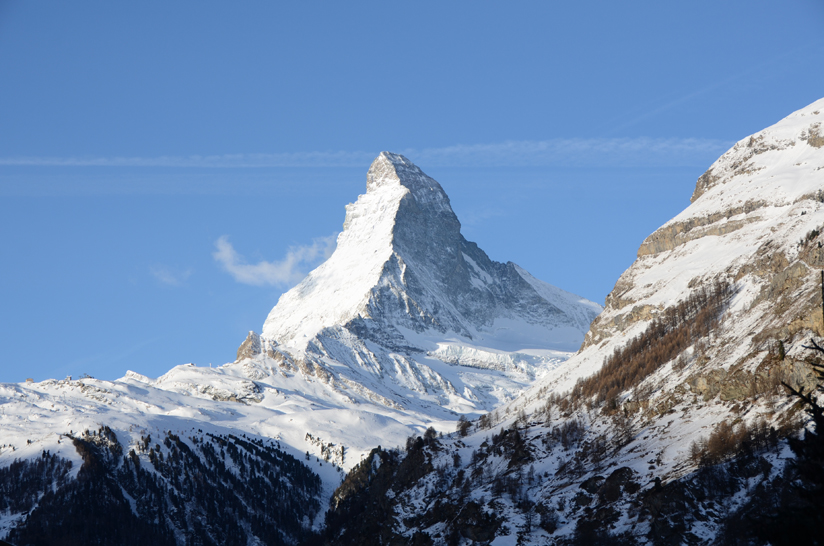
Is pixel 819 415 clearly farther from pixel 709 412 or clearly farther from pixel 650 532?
pixel 709 412

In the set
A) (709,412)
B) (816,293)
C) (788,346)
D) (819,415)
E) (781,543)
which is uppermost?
(816,293)

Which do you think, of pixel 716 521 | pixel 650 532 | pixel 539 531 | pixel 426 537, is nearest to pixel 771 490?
pixel 716 521

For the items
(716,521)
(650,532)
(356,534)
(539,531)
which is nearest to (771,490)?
(716,521)

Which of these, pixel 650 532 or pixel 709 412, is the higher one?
pixel 709 412

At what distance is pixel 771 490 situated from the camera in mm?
108562

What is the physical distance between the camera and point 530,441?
640 feet

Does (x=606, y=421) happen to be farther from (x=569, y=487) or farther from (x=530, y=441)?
(x=569, y=487)

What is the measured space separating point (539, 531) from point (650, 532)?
26050 millimetres

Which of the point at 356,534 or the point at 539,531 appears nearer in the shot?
the point at 539,531

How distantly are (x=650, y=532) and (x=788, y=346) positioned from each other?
52007mm

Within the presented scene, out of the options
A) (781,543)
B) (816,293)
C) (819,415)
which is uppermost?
(816,293)

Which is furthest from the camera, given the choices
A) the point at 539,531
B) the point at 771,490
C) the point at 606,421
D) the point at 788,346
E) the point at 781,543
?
the point at 606,421

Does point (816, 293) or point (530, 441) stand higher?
point (816, 293)

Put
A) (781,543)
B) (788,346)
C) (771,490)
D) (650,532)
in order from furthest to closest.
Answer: (788,346), (650,532), (771,490), (781,543)
